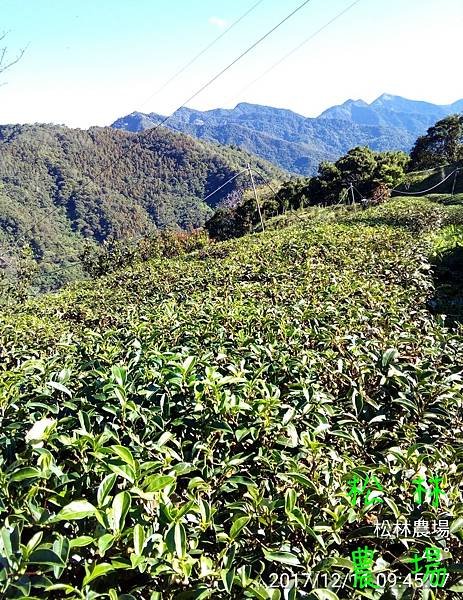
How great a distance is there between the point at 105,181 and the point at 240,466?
401ft

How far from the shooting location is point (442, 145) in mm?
36062

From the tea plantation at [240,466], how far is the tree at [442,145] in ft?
121

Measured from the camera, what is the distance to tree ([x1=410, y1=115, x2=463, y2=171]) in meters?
35.0

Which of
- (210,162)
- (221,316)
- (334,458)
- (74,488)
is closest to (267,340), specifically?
(221,316)

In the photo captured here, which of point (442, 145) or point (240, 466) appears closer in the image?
point (240, 466)

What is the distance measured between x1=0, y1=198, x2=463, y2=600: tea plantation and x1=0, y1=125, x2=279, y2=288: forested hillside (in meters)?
92.6

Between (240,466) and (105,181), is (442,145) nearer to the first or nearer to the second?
(240,466)

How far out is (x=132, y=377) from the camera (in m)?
2.07
